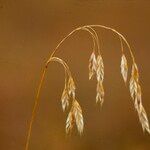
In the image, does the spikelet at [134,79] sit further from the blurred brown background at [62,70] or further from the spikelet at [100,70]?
the blurred brown background at [62,70]

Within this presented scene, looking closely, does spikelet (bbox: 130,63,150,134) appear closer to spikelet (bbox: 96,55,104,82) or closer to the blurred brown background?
spikelet (bbox: 96,55,104,82)

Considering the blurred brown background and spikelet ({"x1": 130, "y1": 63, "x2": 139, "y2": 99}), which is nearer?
spikelet ({"x1": 130, "y1": 63, "x2": 139, "y2": 99})

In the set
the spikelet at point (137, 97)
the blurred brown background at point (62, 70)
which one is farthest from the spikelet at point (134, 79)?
the blurred brown background at point (62, 70)

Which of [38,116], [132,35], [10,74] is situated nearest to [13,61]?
[10,74]

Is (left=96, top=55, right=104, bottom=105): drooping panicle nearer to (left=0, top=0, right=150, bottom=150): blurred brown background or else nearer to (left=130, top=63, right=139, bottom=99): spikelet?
(left=130, top=63, right=139, bottom=99): spikelet

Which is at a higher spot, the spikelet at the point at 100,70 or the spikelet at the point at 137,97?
the spikelet at the point at 100,70

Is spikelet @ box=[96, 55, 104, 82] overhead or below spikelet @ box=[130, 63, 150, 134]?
overhead

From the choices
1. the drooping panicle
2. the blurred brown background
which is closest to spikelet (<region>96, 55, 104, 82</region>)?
the drooping panicle

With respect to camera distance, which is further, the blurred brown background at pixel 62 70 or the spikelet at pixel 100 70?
the blurred brown background at pixel 62 70
